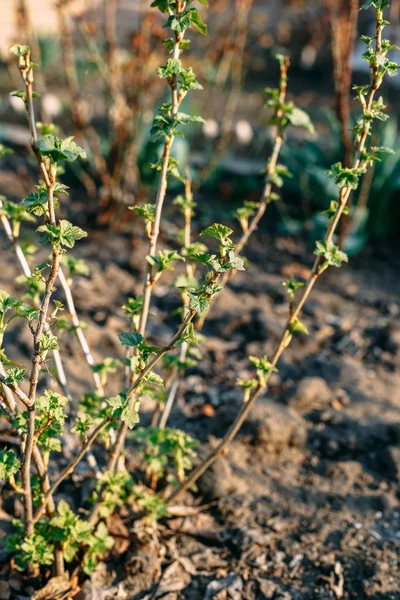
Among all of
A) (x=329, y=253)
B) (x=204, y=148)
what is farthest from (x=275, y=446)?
(x=204, y=148)

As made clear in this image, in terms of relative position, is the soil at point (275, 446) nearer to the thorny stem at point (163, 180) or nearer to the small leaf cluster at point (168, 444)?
the small leaf cluster at point (168, 444)

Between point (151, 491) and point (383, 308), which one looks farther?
point (383, 308)

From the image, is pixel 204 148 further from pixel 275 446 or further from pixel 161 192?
pixel 161 192

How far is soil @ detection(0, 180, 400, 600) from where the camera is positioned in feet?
6.51

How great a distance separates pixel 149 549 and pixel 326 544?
1.92ft

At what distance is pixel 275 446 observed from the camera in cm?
248

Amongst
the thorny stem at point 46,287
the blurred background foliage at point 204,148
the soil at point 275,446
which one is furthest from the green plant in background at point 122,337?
the blurred background foliage at point 204,148

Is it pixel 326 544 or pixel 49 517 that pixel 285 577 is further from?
pixel 49 517

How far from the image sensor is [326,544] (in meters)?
2.11

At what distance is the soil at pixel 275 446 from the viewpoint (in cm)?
198

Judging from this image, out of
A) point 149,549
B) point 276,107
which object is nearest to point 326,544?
point 149,549

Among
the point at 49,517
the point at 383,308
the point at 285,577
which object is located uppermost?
the point at 383,308

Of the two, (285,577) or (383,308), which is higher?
(383,308)

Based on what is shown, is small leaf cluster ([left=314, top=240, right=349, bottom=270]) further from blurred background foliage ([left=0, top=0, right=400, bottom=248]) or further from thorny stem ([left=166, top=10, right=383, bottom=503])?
blurred background foliage ([left=0, top=0, right=400, bottom=248])
